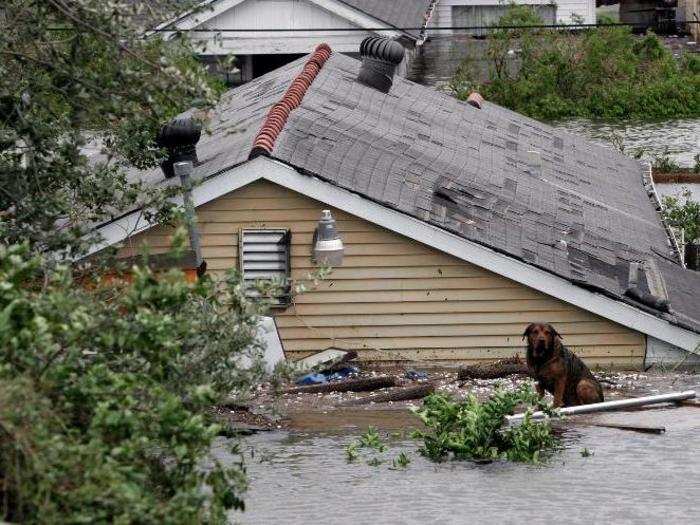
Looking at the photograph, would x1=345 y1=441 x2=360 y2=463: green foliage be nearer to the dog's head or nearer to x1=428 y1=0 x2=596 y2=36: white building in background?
the dog's head

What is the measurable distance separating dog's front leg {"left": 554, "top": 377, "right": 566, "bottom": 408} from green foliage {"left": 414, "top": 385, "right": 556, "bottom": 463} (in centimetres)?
180

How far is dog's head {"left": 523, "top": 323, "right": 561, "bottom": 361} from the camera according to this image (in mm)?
14336

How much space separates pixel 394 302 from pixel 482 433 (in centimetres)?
559

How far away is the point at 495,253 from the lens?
17.4m

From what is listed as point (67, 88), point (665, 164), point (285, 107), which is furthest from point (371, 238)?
point (665, 164)

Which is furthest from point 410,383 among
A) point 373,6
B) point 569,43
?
point 569,43

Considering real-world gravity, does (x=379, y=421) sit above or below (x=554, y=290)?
below

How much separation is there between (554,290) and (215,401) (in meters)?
9.63

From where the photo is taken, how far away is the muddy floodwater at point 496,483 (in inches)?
411

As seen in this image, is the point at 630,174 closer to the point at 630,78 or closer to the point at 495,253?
the point at 495,253

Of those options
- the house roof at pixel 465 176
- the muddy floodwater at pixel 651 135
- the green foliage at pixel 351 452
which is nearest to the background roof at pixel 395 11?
the muddy floodwater at pixel 651 135

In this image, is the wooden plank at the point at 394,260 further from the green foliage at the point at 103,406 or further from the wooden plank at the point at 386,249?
the green foliage at the point at 103,406

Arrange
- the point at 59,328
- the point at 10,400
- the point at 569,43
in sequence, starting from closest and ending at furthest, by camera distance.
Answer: the point at 10,400 → the point at 59,328 → the point at 569,43

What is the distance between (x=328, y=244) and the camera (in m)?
16.1
